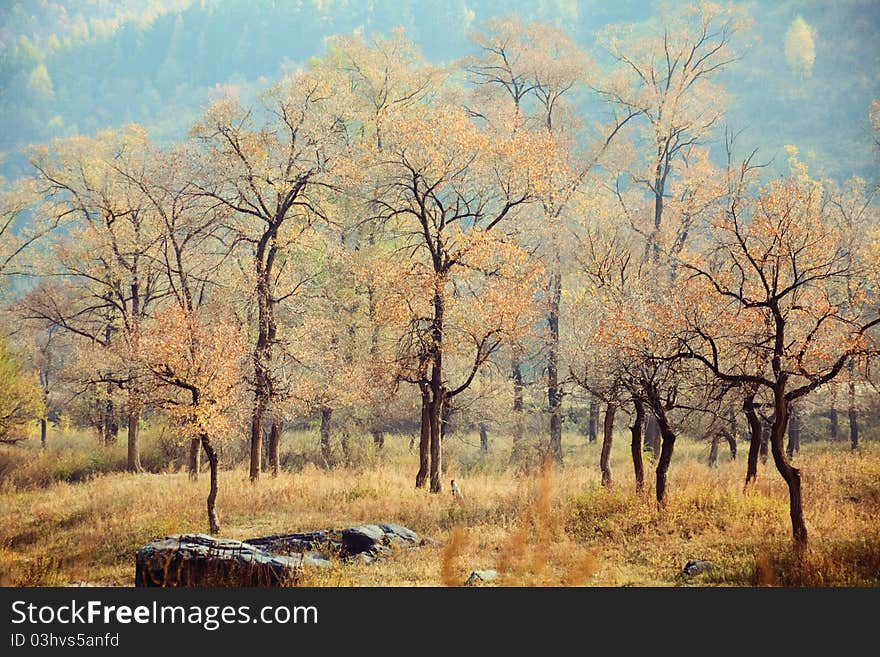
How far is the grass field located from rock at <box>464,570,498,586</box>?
40 centimetres

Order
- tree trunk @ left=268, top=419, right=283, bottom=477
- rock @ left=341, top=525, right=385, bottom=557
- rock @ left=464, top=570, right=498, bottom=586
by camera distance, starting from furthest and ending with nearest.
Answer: tree trunk @ left=268, top=419, right=283, bottom=477 < rock @ left=341, top=525, right=385, bottom=557 < rock @ left=464, top=570, right=498, bottom=586

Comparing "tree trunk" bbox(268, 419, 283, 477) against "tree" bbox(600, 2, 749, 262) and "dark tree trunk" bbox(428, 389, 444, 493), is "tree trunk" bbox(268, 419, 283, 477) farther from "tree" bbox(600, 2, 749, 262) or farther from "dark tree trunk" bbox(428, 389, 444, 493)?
"tree" bbox(600, 2, 749, 262)

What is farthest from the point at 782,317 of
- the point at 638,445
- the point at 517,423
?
the point at 517,423

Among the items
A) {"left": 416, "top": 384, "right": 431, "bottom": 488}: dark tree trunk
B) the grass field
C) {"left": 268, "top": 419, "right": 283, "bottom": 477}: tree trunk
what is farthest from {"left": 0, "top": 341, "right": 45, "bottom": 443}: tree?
{"left": 416, "top": 384, "right": 431, "bottom": 488}: dark tree trunk

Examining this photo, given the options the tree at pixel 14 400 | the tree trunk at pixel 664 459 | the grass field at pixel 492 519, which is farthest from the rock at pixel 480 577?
the tree at pixel 14 400

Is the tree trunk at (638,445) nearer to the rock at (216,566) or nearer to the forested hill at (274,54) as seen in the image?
the rock at (216,566)

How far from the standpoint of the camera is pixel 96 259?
Result: 32875 mm

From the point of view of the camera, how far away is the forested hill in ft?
289

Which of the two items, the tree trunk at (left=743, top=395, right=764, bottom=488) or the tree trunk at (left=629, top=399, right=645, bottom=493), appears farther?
the tree trunk at (left=629, top=399, right=645, bottom=493)

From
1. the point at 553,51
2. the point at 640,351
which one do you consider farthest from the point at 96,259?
the point at 640,351

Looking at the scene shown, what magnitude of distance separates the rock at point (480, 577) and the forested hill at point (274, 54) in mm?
62816

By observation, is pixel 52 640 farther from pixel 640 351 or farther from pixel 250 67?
pixel 250 67

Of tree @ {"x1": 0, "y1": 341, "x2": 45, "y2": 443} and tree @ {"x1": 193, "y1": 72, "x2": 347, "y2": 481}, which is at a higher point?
tree @ {"x1": 193, "y1": 72, "x2": 347, "y2": 481}

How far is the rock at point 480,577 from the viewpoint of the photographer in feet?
41.4
